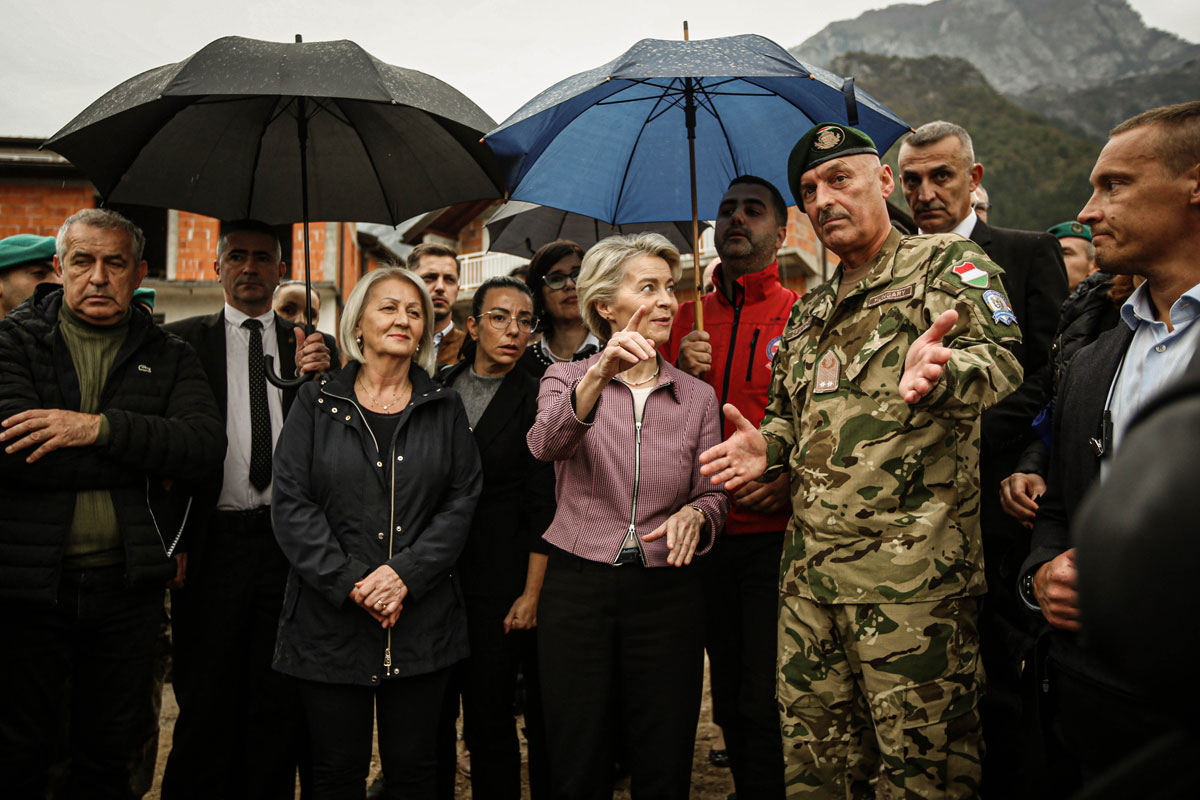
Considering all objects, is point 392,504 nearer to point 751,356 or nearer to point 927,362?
point 751,356

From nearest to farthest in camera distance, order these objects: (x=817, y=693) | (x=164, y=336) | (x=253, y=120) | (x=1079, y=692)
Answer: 1. (x=1079, y=692)
2. (x=817, y=693)
3. (x=164, y=336)
4. (x=253, y=120)

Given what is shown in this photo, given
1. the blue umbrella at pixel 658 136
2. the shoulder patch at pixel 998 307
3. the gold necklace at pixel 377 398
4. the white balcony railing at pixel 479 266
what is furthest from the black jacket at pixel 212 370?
the white balcony railing at pixel 479 266

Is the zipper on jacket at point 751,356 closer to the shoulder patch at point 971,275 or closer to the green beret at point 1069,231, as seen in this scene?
the shoulder patch at point 971,275

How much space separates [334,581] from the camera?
9.16 ft

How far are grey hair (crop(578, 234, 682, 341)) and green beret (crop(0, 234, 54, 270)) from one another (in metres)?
2.98

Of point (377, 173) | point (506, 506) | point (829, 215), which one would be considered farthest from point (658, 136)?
point (506, 506)

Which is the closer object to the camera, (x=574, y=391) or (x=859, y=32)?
(x=574, y=391)

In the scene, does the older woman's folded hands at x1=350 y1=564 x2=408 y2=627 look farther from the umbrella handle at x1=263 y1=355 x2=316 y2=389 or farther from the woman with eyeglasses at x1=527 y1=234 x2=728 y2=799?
the umbrella handle at x1=263 y1=355 x2=316 y2=389

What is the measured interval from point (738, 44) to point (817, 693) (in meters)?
2.24

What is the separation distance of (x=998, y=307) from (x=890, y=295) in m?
0.31

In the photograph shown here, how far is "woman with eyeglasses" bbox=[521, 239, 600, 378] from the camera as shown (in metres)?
4.35

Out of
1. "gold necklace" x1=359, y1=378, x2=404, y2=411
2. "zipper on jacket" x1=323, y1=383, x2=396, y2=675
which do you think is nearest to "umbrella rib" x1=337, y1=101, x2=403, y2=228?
"gold necklace" x1=359, y1=378, x2=404, y2=411

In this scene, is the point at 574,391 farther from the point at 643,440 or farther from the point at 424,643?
the point at 424,643

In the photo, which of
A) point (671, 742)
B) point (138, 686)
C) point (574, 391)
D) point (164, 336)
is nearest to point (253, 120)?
point (164, 336)
